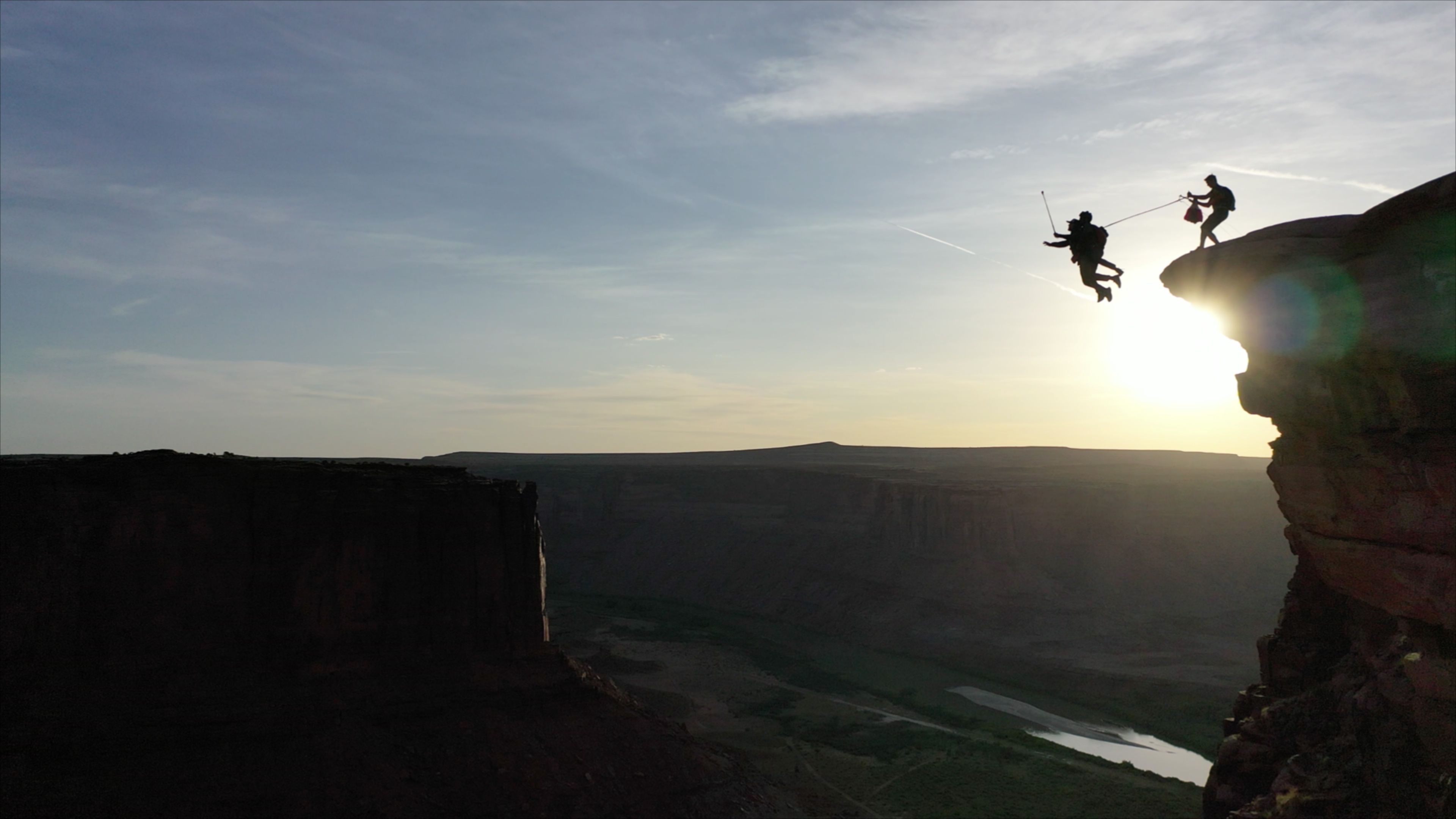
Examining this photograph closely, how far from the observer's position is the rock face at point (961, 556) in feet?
231

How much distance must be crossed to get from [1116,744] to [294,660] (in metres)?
39.0

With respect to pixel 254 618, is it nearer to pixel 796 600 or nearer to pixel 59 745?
pixel 59 745

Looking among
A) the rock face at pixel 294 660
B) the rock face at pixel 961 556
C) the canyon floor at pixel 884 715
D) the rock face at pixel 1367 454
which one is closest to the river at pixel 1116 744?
the canyon floor at pixel 884 715

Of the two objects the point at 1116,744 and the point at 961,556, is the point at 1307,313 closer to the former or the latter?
the point at 1116,744

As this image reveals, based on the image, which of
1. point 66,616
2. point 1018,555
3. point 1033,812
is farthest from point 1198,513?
point 66,616

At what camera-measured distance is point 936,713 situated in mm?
53938

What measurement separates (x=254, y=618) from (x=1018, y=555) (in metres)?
66.6

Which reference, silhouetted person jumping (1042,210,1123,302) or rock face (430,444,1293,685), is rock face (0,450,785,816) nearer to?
silhouetted person jumping (1042,210,1123,302)

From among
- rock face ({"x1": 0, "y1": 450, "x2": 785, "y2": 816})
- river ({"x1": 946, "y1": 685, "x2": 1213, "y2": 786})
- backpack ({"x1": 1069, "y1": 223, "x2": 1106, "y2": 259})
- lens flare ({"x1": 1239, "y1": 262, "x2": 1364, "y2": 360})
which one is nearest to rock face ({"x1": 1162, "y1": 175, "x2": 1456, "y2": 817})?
lens flare ({"x1": 1239, "y1": 262, "x2": 1364, "y2": 360})

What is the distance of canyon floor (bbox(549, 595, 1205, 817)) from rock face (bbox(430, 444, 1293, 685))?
3394 millimetres

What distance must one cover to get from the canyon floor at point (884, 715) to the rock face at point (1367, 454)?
2087cm

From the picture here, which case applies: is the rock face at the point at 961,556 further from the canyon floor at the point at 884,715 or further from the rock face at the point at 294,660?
the rock face at the point at 294,660

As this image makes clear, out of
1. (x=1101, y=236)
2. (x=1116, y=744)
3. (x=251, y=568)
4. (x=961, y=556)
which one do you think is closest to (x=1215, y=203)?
(x=1101, y=236)

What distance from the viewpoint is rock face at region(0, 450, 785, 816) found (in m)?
24.0
